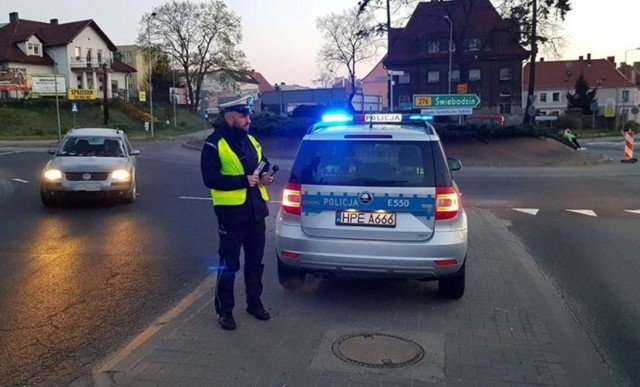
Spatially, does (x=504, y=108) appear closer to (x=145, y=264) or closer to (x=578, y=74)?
(x=578, y=74)

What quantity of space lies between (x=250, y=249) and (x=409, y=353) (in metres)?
1.58

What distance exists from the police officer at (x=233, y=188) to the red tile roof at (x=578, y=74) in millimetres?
91174

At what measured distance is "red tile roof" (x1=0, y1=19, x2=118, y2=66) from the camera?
221ft

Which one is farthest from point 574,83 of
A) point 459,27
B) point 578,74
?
point 459,27

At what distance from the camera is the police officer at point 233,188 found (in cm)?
482

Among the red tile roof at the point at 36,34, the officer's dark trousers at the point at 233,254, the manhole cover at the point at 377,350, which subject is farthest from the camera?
the red tile roof at the point at 36,34

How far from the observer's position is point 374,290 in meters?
6.27

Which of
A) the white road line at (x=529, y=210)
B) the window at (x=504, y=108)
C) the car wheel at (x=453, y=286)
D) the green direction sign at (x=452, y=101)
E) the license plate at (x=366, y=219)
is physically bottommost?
the white road line at (x=529, y=210)

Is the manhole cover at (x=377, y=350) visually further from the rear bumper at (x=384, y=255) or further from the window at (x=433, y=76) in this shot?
the window at (x=433, y=76)

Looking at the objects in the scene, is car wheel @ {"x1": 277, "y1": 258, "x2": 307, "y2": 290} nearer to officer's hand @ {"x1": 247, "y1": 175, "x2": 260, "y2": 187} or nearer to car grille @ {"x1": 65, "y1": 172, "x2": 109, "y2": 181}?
officer's hand @ {"x1": 247, "y1": 175, "x2": 260, "y2": 187}

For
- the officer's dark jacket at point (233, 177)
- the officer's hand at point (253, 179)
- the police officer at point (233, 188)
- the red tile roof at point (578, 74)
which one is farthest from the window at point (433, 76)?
the officer's hand at point (253, 179)

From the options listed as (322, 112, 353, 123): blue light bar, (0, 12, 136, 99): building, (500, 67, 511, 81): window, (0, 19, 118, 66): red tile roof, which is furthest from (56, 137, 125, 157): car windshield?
(0, 19, 118, 66): red tile roof

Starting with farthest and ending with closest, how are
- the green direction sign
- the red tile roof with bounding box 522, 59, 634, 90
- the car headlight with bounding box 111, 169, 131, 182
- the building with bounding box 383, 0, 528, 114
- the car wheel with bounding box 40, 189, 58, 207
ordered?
the red tile roof with bounding box 522, 59, 634, 90 < the building with bounding box 383, 0, 528, 114 < the green direction sign < the car headlight with bounding box 111, 169, 131, 182 < the car wheel with bounding box 40, 189, 58, 207

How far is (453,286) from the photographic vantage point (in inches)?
227
